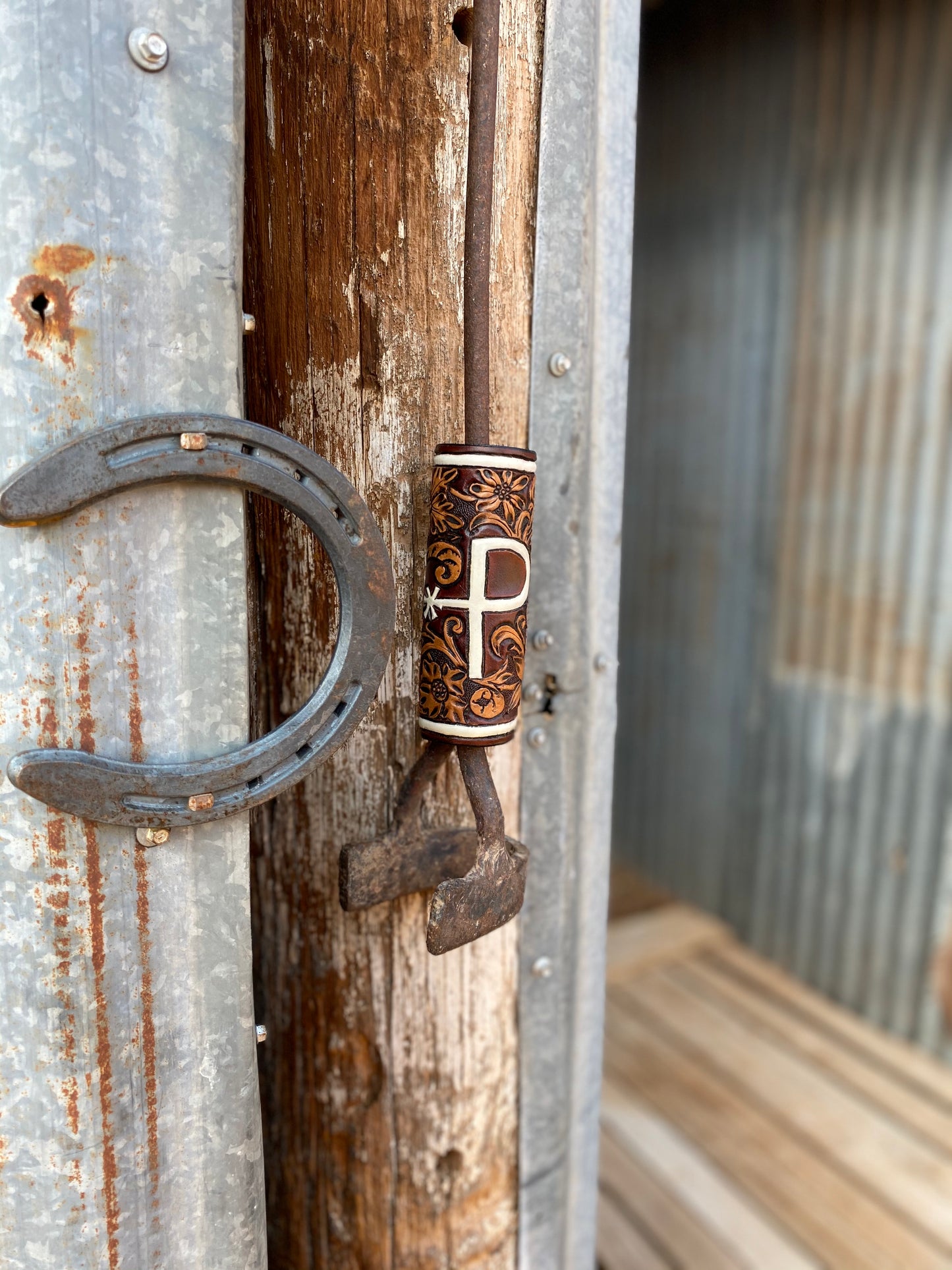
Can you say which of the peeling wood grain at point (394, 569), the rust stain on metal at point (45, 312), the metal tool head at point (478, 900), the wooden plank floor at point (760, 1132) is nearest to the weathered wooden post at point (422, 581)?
the peeling wood grain at point (394, 569)

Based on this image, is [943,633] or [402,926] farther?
[943,633]

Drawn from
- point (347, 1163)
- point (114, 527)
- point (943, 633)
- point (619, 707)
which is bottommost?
point (619, 707)

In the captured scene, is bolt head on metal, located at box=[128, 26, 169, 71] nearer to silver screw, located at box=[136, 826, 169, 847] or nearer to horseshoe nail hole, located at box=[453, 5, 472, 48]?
horseshoe nail hole, located at box=[453, 5, 472, 48]

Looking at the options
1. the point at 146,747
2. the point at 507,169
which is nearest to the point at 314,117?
the point at 507,169

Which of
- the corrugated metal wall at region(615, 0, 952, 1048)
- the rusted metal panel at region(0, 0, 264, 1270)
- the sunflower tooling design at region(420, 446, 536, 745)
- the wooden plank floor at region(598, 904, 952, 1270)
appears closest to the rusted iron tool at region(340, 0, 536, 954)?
the sunflower tooling design at region(420, 446, 536, 745)

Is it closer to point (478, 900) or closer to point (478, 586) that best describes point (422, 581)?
point (478, 586)

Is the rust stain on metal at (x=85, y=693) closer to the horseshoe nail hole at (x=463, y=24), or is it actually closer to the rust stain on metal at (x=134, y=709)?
the rust stain on metal at (x=134, y=709)

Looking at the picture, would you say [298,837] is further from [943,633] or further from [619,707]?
[619,707]
